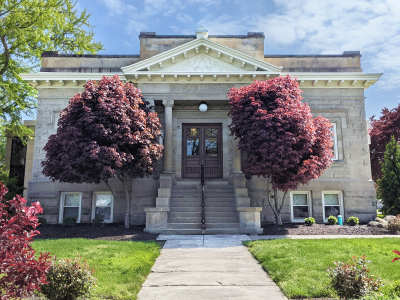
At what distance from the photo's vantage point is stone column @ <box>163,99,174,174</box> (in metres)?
14.7

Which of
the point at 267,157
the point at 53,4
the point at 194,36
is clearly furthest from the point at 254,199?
the point at 53,4

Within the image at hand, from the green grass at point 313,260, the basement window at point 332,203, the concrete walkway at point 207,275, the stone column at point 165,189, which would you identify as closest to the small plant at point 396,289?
the green grass at point 313,260

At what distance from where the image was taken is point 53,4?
1816 cm

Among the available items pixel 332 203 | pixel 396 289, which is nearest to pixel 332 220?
pixel 332 203

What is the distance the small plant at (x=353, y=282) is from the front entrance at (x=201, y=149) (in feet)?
36.9

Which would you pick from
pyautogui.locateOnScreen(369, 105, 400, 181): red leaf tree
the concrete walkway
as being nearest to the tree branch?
the concrete walkway

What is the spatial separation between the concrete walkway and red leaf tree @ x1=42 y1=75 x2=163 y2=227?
3801 millimetres

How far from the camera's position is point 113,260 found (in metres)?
7.32

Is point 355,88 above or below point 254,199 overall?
above

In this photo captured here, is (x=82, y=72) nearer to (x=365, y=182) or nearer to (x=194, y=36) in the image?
(x=194, y=36)

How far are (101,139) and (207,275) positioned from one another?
23.0 feet

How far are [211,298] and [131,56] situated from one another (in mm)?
14323

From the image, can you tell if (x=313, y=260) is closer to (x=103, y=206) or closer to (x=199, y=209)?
(x=199, y=209)

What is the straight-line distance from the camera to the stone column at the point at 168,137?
14.7 m
